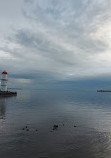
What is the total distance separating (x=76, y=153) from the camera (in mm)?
19031

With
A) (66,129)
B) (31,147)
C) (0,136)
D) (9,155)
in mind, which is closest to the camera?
(9,155)

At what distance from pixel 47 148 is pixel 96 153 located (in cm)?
577

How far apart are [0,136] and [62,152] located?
9.99 meters


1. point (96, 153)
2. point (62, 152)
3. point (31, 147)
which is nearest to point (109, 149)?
point (96, 153)

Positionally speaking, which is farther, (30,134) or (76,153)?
(30,134)

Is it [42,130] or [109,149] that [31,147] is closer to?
[42,130]

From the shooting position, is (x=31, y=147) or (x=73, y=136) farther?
(x=73, y=136)

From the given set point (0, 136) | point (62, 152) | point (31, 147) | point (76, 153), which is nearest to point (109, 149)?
point (76, 153)

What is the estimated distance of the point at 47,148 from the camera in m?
20.1

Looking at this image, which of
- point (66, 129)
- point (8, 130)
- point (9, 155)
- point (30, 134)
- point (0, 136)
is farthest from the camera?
point (66, 129)

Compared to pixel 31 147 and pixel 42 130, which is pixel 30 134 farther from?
pixel 31 147

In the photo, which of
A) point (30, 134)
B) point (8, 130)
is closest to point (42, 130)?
point (30, 134)

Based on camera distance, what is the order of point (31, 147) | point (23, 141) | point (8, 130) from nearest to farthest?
1. point (31, 147)
2. point (23, 141)
3. point (8, 130)

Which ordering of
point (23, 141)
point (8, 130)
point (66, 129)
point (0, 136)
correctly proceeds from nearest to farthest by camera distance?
point (23, 141) < point (0, 136) < point (8, 130) < point (66, 129)
